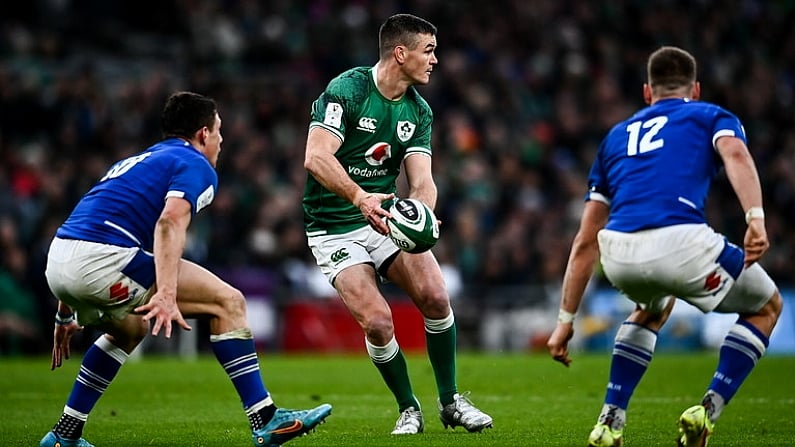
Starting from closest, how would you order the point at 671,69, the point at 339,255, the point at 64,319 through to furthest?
the point at 671,69 → the point at 64,319 → the point at 339,255

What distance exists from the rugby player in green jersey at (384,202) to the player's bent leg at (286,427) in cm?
147

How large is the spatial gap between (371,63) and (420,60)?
16040 mm

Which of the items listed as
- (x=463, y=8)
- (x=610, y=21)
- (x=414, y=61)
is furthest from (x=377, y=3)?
(x=414, y=61)

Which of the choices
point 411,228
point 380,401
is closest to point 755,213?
point 411,228

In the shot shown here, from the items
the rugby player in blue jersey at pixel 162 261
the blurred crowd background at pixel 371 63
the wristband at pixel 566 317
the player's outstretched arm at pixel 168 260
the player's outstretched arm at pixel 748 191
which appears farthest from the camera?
the blurred crowd background at pixel 371 63

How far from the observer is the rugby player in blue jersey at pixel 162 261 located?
6.79m

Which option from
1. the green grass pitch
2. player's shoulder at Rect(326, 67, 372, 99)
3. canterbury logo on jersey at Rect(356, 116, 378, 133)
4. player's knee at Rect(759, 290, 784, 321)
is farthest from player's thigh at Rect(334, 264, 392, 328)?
player's knee at Rect(759, 290, 784, 321)

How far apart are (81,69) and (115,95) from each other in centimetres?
151

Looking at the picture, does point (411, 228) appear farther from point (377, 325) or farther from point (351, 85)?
point (351, 85)

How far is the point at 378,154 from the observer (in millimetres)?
8688

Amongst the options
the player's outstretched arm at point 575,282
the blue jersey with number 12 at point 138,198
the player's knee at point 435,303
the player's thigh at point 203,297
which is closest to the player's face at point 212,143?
the blue jersey with number 12 at point 138,198

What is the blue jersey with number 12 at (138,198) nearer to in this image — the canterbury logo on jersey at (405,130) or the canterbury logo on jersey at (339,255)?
the canterbury logo on jersey at (339,255)

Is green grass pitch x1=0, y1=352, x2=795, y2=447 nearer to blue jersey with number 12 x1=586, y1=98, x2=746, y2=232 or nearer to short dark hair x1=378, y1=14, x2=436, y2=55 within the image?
blue jersey with number 12 x1=586, y1=98, x2=746, y2=232

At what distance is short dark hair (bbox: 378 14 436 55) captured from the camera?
340 inches
